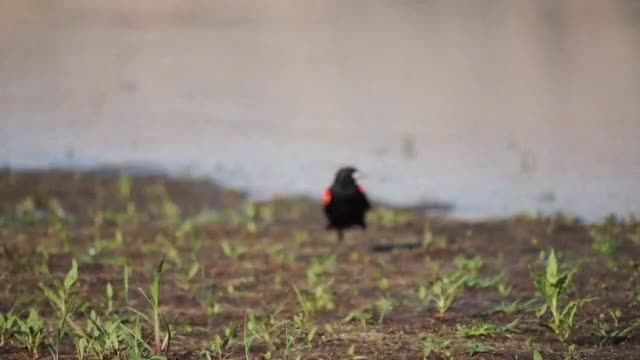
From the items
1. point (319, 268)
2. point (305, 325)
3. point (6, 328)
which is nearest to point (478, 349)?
point (305, 325)

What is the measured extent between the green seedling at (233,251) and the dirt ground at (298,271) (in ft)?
0.06

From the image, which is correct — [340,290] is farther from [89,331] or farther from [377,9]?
[377,9]

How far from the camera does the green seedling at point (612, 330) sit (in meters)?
7.87

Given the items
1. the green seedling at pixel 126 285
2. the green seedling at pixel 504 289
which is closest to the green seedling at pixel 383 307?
the green seedling at pixel 504 289

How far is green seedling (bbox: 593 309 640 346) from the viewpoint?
7.87 meters

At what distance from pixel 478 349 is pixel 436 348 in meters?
0.20

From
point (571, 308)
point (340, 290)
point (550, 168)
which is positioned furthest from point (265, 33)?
point (571, 308)

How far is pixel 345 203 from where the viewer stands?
12.8 meters

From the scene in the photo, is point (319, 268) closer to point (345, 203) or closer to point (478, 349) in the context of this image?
point (345, 203)

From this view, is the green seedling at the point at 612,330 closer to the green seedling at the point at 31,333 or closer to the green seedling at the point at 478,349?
the green seedling at the point at 478,349

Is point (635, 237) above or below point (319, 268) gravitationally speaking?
above

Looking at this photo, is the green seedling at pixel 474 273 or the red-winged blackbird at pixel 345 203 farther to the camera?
the red-winged blackbird at pixel 345 203

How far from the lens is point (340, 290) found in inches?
399

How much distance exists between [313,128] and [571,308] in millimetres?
11349
